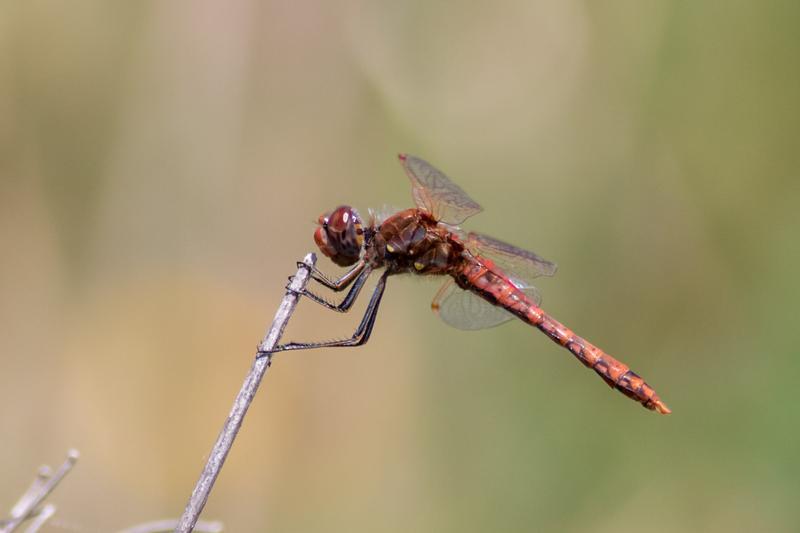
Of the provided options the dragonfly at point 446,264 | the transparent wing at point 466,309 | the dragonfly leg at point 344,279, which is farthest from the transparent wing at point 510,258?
the dragonfly leg at point 344,279

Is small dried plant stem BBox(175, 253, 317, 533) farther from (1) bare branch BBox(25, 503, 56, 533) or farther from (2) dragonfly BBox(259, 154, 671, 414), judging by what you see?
(2) dragonfly BBox(259, 154, 671, 414)

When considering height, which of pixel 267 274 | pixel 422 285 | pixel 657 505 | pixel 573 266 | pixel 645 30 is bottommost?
pixel 657 505

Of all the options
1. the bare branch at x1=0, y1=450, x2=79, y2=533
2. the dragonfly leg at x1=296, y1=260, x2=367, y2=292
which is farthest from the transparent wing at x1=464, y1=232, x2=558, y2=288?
the bare branch at x1=0, y1=450, x2=79, y2=533

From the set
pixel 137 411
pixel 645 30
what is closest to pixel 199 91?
pixel 137 411

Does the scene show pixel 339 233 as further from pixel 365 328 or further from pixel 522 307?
pixel 522 307

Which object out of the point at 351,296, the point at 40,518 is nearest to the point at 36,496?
the point at 40,518

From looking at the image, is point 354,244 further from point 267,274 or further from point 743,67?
point 743,67
